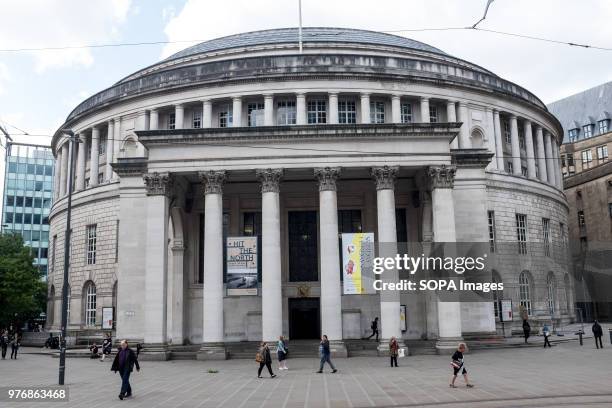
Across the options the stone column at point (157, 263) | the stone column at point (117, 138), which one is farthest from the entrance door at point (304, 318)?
the stone column at point (117, 138)

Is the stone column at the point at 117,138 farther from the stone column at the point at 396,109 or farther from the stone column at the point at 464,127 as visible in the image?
the stone column at the point at 464,127

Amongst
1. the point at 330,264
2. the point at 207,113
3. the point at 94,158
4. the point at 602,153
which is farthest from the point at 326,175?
the point at 602,153

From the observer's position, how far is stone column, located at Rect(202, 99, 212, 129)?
162 ft

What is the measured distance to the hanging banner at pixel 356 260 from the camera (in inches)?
1330

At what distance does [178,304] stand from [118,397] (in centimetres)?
2029

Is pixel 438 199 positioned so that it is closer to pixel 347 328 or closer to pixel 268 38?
pixel 347 328

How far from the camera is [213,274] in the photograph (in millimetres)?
33562

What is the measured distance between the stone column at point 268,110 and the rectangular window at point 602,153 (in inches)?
2259

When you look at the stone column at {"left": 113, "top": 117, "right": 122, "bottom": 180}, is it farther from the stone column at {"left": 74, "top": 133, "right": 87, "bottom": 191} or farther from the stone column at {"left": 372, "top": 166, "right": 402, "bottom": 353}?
the stone column at {"left": 372, "top": 166, "right": 402, "bottom": 353}

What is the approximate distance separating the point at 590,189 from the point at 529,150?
71.4 feet

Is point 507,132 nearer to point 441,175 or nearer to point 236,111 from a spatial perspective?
point 441,175

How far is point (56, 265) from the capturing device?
2413 inches

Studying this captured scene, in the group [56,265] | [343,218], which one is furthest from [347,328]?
[56,265]

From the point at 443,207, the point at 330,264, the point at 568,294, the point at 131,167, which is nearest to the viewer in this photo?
the point at 330,264
